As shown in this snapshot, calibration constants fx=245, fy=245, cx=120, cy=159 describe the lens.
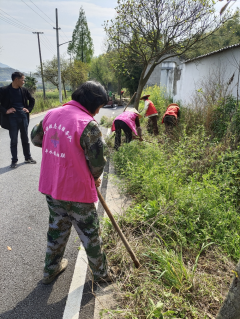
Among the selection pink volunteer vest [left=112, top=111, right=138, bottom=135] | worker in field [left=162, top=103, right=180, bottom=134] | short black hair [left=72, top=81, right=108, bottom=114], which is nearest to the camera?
short black hair [left=72, top=81, right=108, bottom=114]

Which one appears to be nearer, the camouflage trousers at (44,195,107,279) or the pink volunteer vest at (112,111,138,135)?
the camouflage trousers at (44,195,107,279)

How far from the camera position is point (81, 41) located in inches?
1986

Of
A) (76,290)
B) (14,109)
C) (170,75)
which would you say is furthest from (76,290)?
(170,75)

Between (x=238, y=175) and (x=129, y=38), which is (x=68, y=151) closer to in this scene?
(x=238, y=175)

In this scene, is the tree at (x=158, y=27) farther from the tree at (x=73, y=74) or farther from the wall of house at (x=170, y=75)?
the tree at (x=73, y=74)

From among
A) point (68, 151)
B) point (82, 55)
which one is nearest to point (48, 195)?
point (68, 151)

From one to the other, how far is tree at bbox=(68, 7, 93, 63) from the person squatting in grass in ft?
176

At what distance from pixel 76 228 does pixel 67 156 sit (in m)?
0.70

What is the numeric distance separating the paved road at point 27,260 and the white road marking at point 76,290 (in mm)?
41

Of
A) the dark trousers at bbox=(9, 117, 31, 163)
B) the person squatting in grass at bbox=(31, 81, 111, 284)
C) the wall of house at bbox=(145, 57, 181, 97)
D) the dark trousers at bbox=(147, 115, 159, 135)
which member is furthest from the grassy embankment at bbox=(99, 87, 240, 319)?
the wall of house at bbox=(145, 57, 181, 97)

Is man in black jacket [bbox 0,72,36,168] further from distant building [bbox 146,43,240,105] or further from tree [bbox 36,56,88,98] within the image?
tree [bbox 36,56,88,98]

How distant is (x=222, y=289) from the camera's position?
2.17 m

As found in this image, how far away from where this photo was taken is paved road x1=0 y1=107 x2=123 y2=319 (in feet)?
7.00

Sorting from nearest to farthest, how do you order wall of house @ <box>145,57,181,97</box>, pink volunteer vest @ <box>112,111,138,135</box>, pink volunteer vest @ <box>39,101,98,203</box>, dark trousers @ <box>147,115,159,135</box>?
1. pink volunteer vest @ <box>39,101,98,203</box>
2. pink volunteer vest @ <box>112,111,138,135</box>
3. dark trousers @ <box>147,115,159,135</box>
4. wall of house @ <box>145,57,181,97</box>
